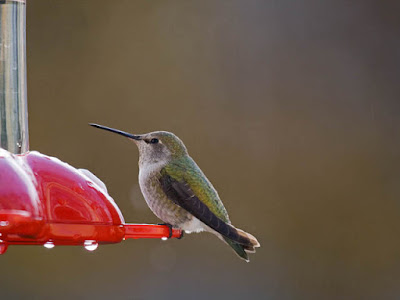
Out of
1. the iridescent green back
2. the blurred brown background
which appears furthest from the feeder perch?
the blurred brown background

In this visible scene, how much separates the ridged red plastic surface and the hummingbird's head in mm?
1219

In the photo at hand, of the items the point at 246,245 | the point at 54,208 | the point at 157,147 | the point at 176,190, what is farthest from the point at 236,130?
the point at 54,208

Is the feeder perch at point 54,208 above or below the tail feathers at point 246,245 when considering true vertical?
above

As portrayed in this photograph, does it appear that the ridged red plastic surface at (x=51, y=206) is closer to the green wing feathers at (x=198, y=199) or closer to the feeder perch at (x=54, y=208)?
the feeder perch at (x=54, y=208)

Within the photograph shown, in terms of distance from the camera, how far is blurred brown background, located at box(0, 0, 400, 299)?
22.1 ft

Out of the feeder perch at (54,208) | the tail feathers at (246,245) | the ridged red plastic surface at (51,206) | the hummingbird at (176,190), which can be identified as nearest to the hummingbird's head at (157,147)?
the hummingbird at (176,190)

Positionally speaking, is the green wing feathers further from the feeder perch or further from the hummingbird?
the feeder perch

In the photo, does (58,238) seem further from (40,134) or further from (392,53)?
(392,53)

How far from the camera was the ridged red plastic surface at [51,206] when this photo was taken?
2.29 meters

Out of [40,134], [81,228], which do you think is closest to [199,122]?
[40,134]

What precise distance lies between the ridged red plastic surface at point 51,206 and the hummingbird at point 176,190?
Result: 94 cm

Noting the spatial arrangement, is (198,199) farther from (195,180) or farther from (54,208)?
(54,208)

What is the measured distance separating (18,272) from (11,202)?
15.4 feet

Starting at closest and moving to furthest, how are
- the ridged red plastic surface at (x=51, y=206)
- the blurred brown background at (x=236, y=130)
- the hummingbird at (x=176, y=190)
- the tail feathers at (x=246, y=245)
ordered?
the ridged red plastic surface at (x=51, y=206) → the tail feathers at (x=246, y=245) → the hummingbird at (x=176, y=190) → the blurred brown background at (x=236, y=130)
